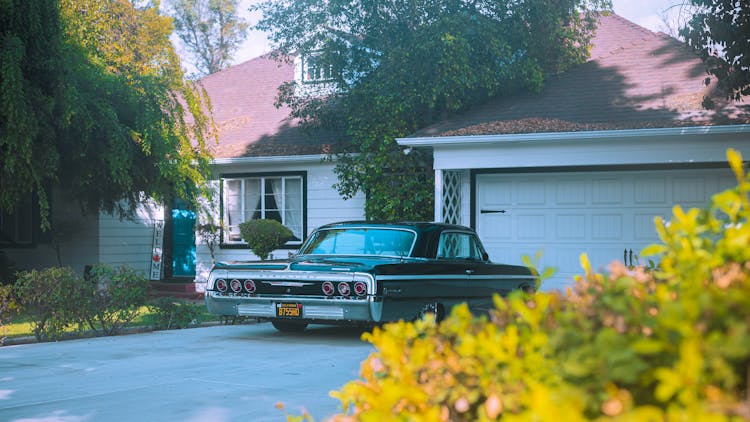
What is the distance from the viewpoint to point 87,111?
47.4 ft

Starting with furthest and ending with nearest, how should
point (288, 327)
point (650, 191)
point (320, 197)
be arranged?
point (320, 197) < point (650, 191) < point (288, 327)

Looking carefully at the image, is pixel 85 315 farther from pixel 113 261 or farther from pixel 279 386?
pixel 113 261

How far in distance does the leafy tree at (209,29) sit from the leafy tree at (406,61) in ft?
84.5

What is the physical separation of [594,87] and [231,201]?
8748 millimetres

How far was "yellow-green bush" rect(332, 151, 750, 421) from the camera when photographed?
2.19 meters

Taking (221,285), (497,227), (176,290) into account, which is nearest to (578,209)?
(497,227)

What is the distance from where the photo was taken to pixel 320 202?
19.6 metres

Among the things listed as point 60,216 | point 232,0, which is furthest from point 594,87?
point 232,0

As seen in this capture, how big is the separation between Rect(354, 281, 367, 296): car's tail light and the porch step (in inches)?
426

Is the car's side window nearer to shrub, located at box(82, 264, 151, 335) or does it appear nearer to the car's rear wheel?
the car's rear wheel

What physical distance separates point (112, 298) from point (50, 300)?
0.91m

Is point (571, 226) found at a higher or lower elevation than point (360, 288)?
higher

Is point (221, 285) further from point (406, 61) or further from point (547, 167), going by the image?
point (547, 167)

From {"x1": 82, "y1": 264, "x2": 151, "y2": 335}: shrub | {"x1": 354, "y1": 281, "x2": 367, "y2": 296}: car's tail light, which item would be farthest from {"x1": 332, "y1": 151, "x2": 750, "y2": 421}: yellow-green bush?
{"x1": 82, "y1": 264, "x2": 151, "y2": 335}: shrub
